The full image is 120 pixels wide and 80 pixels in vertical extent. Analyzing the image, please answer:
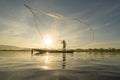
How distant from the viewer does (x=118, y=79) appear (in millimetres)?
12828

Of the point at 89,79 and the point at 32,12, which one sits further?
the point at 32,12

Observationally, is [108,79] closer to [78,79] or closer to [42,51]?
[78,79]

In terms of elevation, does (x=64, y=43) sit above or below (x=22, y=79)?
above

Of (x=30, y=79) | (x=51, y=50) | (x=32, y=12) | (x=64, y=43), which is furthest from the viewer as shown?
(x=51, y=50)

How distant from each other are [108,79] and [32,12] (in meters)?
16.6

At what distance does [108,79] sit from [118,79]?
2.70ft

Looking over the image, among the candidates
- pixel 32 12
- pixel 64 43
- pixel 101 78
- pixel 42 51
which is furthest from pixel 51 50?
pixel 101 78

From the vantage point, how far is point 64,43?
80688mm

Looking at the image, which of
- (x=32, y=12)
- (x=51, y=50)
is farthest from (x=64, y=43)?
(x=32, y=12)

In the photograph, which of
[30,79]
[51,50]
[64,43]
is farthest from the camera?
[51,50]

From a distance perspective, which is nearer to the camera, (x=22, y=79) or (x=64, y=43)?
(x=22, y=79)

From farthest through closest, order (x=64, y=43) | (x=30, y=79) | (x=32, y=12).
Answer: (x=64, y=43)
(x=32, y=12)
(x=30, y=79)

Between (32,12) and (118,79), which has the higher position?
(32,12)

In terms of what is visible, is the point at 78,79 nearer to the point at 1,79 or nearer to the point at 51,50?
the point at 1,79
